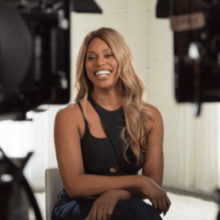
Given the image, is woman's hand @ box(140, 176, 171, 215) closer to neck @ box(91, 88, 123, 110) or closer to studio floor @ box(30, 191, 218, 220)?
neck @ box(91, 88, 123, 110)

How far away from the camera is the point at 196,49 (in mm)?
452

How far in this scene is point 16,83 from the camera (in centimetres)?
36

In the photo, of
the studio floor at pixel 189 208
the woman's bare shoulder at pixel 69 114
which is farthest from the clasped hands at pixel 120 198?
the studio floor at pixel 189 208

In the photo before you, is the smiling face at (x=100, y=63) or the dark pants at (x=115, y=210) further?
the smiling face at (x=100, y=63)

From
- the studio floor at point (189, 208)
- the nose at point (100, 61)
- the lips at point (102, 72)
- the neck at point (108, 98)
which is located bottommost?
the studio floor at point (189, 208)

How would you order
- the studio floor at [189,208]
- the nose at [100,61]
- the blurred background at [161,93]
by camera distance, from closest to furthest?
1. the nose at [100,61]
2. the studio floor at [189,208]
3. the blurred background at [161,93]

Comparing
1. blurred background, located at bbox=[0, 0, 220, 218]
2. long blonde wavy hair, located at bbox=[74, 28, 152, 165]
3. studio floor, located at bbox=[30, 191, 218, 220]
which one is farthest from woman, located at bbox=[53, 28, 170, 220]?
blurred background, located at bbox=[0, 0, 220, 218]

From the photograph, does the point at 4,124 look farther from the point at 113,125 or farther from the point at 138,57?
the point at 138,57

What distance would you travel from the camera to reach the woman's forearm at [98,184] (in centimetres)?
69

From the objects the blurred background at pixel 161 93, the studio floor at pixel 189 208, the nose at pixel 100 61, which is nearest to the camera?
the nose at pixel 100 61

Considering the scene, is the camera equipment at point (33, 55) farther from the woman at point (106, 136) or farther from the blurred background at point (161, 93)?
the blurred background at point (161, 93)

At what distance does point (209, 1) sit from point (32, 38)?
0.80 feet

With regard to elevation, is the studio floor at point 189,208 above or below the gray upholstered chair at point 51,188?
below

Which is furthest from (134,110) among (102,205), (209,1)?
(209,1)
